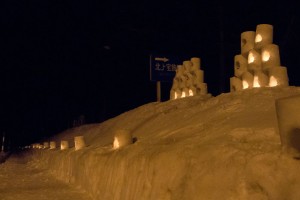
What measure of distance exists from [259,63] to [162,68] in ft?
25.8

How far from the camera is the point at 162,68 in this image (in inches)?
708

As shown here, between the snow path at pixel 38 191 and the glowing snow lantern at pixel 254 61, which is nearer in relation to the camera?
the snow path at pixel 38 191

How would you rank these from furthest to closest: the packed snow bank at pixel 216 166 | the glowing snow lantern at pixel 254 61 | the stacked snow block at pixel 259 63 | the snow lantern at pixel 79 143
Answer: the snow lantern at pixel 79 143, the glowing snow lantern at pixel 254 61, the stacked snow block at pixel 259 63, the packed snow bank at pixel 216 166

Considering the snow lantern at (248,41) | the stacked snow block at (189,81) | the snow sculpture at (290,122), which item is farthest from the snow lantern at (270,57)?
the snow sculpture at (290,122)

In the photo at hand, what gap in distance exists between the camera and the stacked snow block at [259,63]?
9946 mm

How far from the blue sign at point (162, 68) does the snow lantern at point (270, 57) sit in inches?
312

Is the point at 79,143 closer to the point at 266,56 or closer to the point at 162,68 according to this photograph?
the point at 266,56

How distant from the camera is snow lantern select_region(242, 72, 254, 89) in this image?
35.1 ft

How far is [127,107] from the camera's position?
3397 centimetres

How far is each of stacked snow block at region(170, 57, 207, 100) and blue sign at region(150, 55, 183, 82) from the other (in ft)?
4.39

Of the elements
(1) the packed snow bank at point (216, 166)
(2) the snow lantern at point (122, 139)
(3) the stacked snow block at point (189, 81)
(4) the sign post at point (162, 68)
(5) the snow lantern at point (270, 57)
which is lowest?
(1) the packed snow bank at point (216, 166)

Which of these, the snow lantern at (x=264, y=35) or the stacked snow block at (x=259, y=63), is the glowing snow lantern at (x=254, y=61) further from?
the snow lantern at (x=264, y=35)

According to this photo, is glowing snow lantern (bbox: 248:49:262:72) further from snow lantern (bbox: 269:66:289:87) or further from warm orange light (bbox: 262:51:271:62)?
snow lantern (bbox: 269:66:289:87)

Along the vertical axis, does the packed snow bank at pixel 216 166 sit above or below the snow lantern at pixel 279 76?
below
